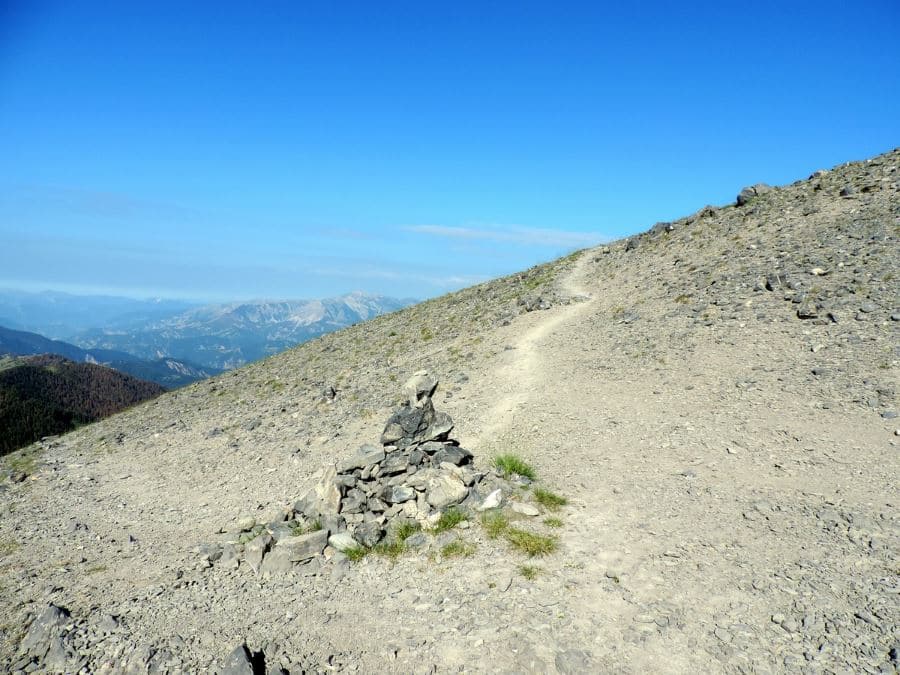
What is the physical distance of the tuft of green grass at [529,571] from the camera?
10.7m

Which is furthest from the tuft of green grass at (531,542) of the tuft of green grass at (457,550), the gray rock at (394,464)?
the gray rock at (394,464)

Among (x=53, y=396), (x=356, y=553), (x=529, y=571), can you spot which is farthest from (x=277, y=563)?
(x=53, y=396)

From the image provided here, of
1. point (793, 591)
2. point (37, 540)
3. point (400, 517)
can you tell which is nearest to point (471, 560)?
point (400, 517)

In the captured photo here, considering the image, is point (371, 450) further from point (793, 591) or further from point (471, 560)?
point (793, 591)

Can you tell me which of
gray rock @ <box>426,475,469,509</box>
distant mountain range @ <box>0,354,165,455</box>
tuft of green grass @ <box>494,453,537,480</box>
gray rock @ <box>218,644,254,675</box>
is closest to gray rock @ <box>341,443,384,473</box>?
gray rock @ <box>426,475,469,509</box>

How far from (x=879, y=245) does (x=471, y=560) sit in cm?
2854

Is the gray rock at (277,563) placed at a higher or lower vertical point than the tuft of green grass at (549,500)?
lower

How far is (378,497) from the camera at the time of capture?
1442 centimetres

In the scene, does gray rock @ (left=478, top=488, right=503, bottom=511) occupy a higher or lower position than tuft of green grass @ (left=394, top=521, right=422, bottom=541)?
higher

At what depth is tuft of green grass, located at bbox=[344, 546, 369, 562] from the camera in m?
12.4

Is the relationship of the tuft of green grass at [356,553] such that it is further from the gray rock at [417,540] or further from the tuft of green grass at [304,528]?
the tuft of green grass at [304,528]

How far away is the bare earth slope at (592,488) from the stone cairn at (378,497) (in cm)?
75

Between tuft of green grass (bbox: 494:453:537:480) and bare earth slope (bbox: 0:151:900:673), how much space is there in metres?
0.86

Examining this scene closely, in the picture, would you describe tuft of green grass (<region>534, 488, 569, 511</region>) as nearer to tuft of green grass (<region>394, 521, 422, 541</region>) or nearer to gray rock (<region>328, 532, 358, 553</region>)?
tuft of green grass (<region>394, 521, 422, 541</region>)
